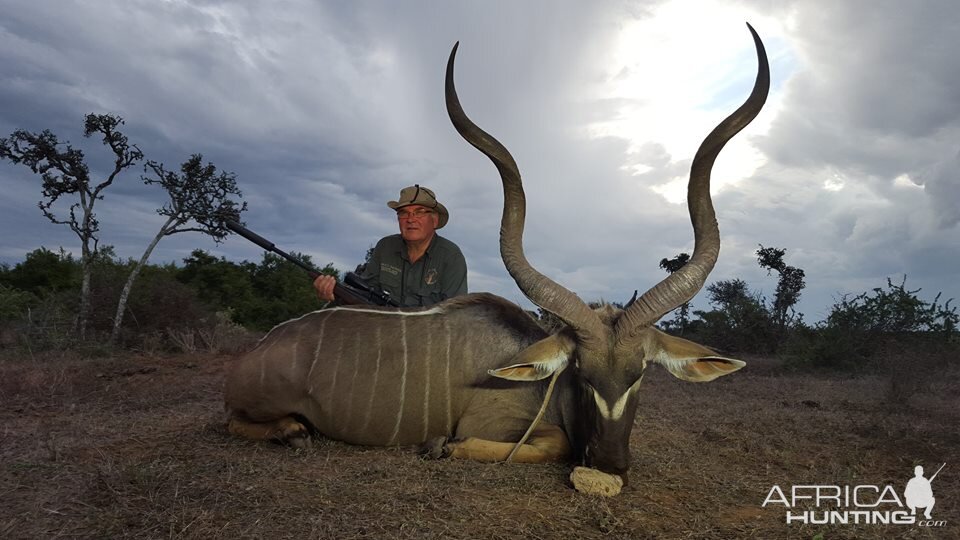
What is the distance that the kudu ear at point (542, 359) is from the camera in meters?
3.64

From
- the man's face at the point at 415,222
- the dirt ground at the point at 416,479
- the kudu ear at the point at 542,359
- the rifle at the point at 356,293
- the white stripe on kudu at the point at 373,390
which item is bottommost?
the dirt ground at the point at 416,479

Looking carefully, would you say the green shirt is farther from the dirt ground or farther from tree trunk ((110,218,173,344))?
tree trunk ((110,218,173,344))

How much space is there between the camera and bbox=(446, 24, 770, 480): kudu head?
344 centimetres

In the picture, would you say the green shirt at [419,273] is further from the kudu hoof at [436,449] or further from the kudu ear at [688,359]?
the kudu ear at [688,359]

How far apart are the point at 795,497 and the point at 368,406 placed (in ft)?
8.65

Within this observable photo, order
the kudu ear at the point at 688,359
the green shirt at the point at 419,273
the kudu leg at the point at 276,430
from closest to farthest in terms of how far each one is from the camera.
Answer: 1. the kudu ear at the point at 688,359
2. the kudu leg at the point at 276,430
3. the green shirt at the point at 419,273

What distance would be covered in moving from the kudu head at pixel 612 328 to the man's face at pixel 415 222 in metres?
2.30

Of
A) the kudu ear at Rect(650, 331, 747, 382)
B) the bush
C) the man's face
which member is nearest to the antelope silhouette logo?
the kudu ear at Rect(650, 331, 747, 382)

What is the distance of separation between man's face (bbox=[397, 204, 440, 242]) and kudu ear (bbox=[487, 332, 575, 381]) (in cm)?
291

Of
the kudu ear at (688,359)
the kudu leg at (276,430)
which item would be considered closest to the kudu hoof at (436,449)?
the kudu leg at (276,430)

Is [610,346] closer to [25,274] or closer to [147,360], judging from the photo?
[147,360]

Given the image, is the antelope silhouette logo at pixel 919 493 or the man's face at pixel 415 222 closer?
the antelope silhouette logo at pixel 919 493

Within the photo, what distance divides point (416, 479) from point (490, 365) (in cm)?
111

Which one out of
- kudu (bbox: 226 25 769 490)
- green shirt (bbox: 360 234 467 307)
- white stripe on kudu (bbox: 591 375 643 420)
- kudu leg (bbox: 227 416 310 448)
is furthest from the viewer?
green shirt (bbox: 360 234 467 307)
